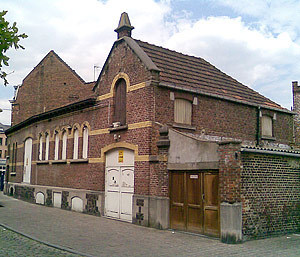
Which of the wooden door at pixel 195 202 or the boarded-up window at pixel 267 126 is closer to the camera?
the wooden door at pixel 195 202

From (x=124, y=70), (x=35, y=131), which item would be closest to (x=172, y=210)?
(x=124, y=70)

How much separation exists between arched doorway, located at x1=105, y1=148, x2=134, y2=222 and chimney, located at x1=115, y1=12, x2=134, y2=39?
5.33 meters

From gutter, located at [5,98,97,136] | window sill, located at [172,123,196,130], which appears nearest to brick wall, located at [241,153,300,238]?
window sill, located at [172,123,196,130]

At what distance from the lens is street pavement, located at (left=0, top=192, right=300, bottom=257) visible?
969cm

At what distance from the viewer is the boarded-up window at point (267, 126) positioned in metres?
19.5

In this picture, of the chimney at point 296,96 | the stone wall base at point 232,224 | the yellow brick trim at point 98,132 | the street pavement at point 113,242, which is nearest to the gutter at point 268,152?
the stone wall base at point 232,224

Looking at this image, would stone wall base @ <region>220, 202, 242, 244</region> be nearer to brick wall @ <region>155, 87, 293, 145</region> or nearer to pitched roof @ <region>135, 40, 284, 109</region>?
brick wall @ <region>155, 87, 293, 145</region>

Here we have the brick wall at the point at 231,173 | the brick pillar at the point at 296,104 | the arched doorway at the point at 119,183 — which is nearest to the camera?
the brick wall at the point at 231,173

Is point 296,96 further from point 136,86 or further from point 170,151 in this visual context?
point 170,151

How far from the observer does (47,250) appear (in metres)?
10.0

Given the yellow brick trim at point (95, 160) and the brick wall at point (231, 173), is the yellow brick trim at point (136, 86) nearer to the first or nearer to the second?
the yellow brick trim at point (95, 160)

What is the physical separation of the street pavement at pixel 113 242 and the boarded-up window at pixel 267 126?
26.0 ft

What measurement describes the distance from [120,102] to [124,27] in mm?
3480

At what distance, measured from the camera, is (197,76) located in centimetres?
1773
